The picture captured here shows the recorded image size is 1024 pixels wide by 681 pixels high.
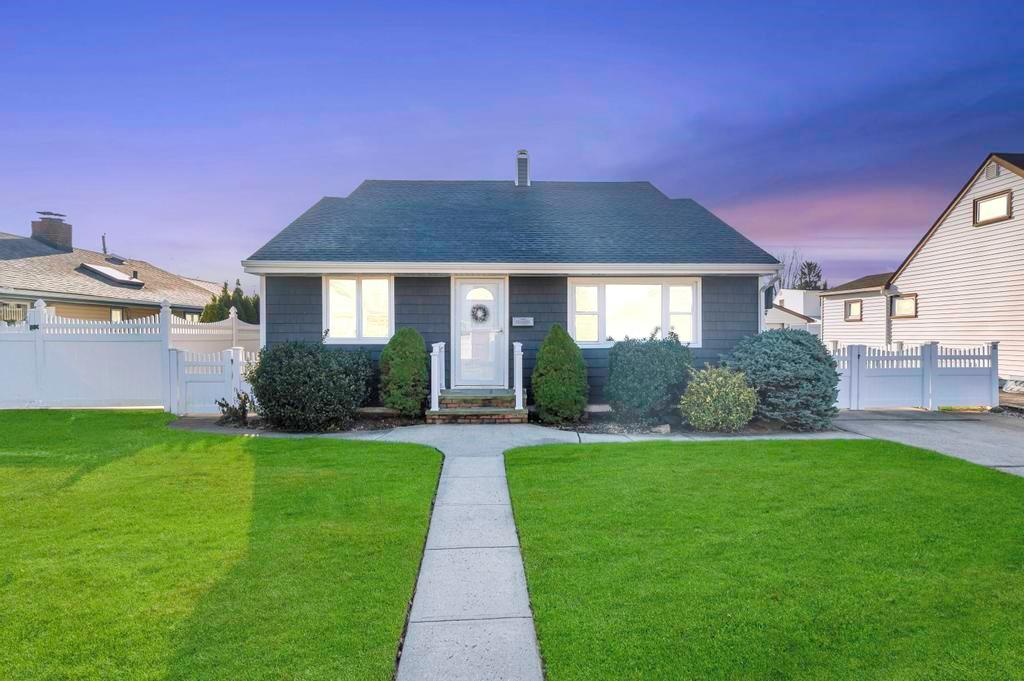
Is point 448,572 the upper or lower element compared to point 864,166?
lower

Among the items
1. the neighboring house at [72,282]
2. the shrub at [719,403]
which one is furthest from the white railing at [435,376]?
the neighboring house at [72,282]

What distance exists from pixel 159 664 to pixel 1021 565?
517 cm

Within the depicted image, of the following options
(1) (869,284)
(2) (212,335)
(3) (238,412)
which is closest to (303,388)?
(3) (238,412)

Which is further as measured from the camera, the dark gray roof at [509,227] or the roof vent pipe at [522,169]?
the roof vent pipe at [522,169]

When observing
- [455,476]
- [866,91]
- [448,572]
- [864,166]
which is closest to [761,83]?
[866,91]

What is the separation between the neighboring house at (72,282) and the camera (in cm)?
1517

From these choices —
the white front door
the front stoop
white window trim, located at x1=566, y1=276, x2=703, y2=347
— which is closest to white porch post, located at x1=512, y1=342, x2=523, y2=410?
the front stoop

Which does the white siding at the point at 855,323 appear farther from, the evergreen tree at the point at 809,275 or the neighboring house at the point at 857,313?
the evergreen tree at the point at 809,275

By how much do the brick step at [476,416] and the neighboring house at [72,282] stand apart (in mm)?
13332

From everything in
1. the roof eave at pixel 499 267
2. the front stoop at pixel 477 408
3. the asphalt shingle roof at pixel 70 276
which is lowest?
the front stoop at pixel 477 408

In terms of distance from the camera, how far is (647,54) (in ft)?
45.8

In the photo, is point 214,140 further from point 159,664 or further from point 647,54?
point 159,664

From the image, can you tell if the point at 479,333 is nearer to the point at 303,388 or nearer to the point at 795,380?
the point at 303,388

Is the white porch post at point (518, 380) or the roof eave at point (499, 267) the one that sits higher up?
the roof eave at point (499, 267)
